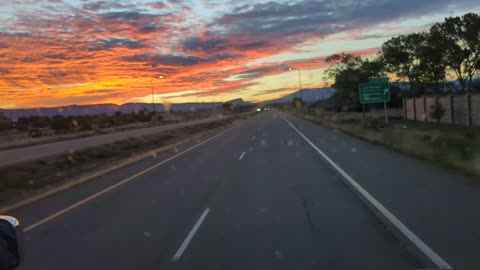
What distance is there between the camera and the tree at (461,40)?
63.6m

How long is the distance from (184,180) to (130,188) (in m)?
1.81

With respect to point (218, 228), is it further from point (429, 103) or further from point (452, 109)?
point (429, 103)

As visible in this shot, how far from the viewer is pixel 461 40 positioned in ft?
214

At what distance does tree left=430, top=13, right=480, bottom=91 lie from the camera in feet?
209

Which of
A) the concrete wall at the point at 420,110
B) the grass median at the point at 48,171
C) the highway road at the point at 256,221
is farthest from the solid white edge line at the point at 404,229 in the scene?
the concrete wall at the point at 420,110

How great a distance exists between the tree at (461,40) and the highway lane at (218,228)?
56.7 m

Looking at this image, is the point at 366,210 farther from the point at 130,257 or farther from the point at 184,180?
the point at 184,180

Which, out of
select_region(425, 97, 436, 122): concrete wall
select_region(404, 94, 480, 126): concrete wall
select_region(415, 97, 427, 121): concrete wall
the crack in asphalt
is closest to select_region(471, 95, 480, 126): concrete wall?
select_region(404, 94, 480, 126): concrete wall

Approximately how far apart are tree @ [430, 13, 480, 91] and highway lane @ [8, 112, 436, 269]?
56736 millimetres

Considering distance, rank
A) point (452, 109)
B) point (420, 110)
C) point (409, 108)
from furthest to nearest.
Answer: point (409, 108), point (420, 110), point (452, 109)

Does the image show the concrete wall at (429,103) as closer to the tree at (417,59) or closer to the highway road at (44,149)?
the tree at (417,59)

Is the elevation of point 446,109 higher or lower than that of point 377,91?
lower

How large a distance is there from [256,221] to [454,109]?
134ft

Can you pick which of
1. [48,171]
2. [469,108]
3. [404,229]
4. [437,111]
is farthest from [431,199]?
[437,111]
